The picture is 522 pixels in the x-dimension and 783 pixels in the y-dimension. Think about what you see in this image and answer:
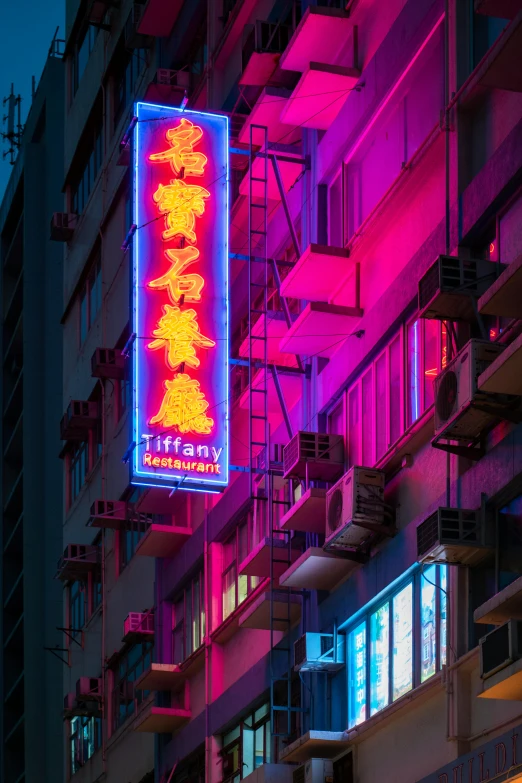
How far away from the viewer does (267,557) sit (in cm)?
2695

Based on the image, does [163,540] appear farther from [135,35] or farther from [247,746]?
[135,35]

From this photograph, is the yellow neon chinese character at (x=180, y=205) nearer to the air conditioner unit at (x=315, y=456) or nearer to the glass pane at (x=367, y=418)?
the air conditioner unit at (x=315, y=456)

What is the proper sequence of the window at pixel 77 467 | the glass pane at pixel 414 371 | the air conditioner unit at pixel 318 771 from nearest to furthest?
the glass pane at pixel 414 371
the air conditioner unit at pixel 318 771
the window at pixel 77 467

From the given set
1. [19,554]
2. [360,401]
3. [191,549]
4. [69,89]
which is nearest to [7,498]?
[19,554]

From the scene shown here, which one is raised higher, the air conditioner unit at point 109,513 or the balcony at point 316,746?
the air conditioner unit at point 109,513

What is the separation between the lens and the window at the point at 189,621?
33.0m

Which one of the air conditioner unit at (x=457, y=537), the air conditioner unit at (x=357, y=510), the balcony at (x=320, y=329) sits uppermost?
the balcony at (x=320, y=329)

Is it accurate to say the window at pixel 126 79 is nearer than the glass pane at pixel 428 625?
No

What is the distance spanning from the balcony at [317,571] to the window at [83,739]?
60.2 feet

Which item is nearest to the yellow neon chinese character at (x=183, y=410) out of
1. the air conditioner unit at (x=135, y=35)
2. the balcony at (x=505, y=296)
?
the balcony at (x=505, y=296)

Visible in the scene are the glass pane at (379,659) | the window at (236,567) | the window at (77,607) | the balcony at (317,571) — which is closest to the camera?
the glass pane at (379,659)

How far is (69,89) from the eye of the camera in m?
50.8

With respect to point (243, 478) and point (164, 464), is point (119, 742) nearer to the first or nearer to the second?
point (243, 478)

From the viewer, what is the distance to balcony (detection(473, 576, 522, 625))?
1664cm
